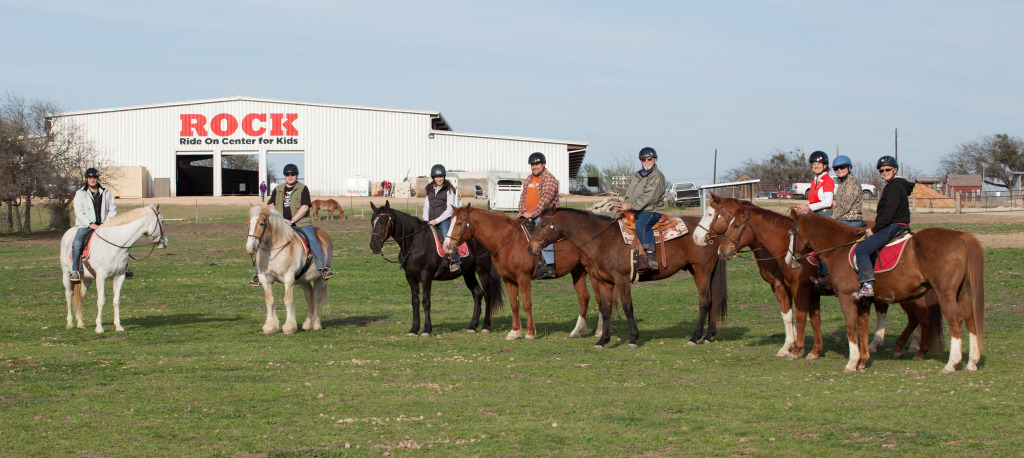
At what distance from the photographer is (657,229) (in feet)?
39.3

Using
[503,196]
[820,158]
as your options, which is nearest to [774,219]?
[820,158]

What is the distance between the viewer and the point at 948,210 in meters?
45.2

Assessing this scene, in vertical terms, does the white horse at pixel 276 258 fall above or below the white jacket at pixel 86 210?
below

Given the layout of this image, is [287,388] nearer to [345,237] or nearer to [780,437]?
[780,437]

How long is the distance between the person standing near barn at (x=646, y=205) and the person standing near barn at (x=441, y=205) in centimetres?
281

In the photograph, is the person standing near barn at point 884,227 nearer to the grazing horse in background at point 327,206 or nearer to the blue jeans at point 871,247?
the blue jeans at point 871,247

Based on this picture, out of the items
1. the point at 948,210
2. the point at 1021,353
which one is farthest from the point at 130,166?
the point at 1021,353

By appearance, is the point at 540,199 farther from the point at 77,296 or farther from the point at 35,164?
the point at 35,164

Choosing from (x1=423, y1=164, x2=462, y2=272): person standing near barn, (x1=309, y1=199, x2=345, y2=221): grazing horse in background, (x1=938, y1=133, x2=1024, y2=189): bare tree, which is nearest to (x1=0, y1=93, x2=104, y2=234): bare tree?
(x1=309, y1=199, x2=345, y2=221): grazing horse in background

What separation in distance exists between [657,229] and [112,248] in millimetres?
8352

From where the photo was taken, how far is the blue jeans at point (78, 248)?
43.2 feet

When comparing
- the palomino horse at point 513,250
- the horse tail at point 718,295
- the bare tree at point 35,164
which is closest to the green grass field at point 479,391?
the horse tail at point 718,295

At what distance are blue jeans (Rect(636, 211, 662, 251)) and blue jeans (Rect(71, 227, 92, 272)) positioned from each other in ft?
28.2

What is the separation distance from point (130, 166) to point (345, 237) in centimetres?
3427
